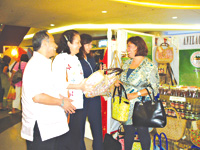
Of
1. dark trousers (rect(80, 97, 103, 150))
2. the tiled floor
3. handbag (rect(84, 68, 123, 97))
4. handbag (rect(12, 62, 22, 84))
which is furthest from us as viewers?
handbag (rect(12, 62, 22, 84))

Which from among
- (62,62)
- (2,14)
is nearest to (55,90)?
(62,62)

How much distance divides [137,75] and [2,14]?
6.81 meters

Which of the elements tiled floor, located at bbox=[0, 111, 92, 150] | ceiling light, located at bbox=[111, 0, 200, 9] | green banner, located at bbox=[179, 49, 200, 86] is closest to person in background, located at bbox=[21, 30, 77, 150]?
tiled floor, located at bbox=[0, 111, 92, 150]

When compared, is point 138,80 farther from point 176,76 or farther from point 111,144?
point 176,76

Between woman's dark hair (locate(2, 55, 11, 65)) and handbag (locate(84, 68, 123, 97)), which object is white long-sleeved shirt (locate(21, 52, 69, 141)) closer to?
handbag (locate(84, 68, 123, 97))

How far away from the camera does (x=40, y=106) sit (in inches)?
56.5

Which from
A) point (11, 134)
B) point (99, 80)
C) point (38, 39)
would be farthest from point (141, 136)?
point (11, 134)

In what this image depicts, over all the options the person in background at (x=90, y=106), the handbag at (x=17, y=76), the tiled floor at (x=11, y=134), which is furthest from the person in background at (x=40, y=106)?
the handbag at (x=17, y=76)

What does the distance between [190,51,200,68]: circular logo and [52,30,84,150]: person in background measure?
8.08 ft

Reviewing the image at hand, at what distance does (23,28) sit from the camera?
9445 millimetres

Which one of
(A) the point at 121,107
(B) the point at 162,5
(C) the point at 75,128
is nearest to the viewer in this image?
(C) the point at 75,128

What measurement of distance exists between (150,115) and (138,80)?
17.1 inches

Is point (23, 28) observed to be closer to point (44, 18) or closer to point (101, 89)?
point (44, 18)

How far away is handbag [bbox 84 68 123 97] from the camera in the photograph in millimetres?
1921
